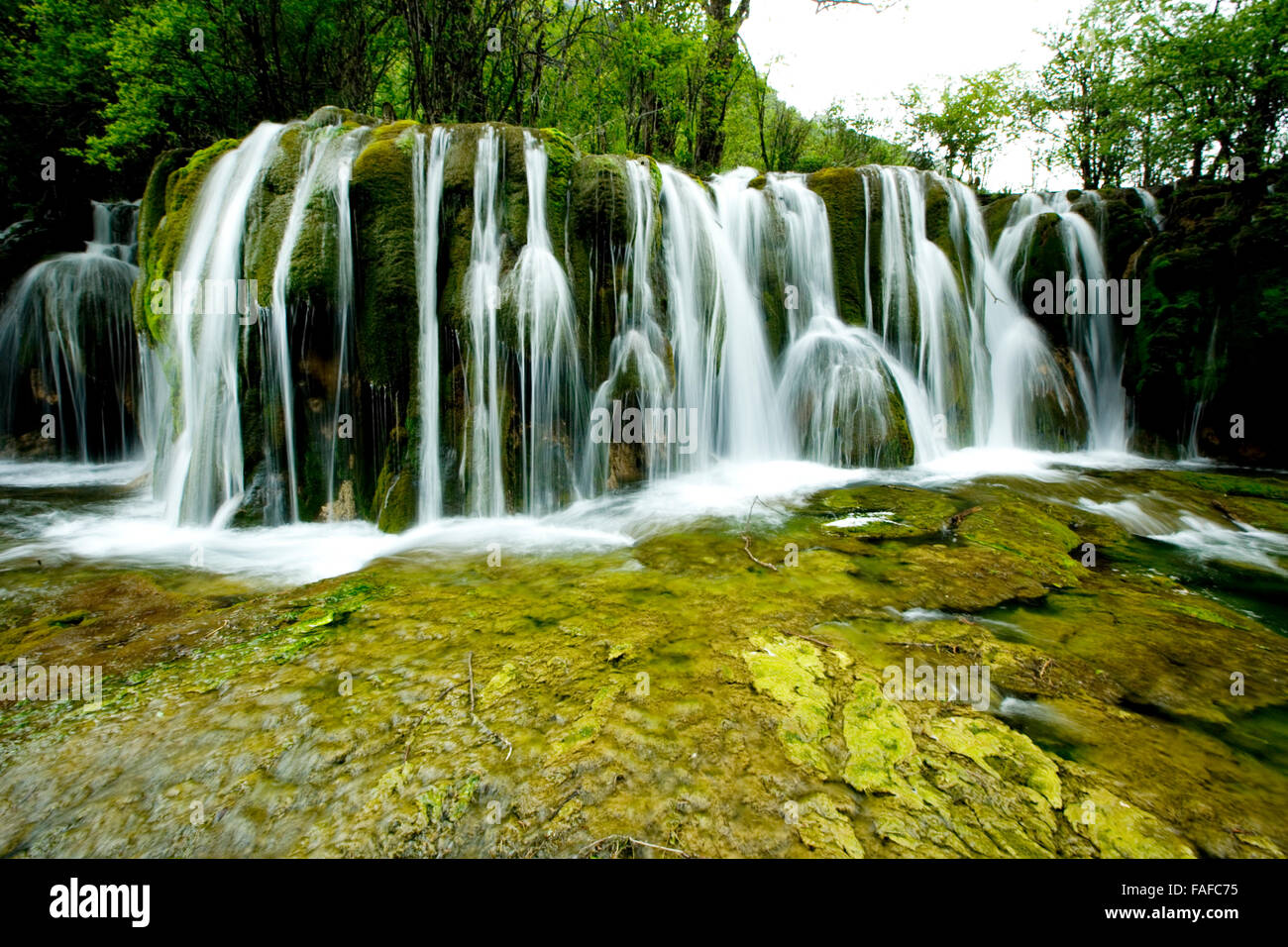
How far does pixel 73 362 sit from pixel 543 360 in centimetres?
1092

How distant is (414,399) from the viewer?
20.7ft

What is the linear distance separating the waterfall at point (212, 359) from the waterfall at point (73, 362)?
6.02 m

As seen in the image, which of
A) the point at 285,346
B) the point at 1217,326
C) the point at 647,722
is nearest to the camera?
the point at 647,722

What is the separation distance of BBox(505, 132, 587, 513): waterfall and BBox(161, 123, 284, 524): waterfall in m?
3.25

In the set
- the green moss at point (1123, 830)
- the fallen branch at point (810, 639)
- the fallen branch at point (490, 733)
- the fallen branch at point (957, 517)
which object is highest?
the fallen branch at point (957, 517)

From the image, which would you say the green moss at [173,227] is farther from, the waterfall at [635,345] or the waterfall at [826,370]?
the waterfall at [826,370]

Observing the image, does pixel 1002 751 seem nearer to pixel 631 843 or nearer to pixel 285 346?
pixel 631 843

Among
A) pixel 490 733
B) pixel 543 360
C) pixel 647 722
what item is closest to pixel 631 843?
pixel 647 722

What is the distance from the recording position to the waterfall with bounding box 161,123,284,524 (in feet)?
20.3

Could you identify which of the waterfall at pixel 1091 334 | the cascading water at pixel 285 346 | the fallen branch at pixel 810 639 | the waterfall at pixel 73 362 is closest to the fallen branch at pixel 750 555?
the fallen branch at pixel 810 639

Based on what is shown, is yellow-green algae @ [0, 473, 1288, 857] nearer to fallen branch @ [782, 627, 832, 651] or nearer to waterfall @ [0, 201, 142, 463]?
fallen branch @ [782, 627, 832, 651]

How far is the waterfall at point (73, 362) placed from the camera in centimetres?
1035

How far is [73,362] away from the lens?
34.5 feet

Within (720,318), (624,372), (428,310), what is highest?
(720,318)
